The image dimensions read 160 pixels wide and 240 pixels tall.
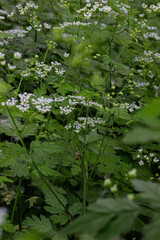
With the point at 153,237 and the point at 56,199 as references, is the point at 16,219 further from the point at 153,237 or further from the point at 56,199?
the point at 153,237

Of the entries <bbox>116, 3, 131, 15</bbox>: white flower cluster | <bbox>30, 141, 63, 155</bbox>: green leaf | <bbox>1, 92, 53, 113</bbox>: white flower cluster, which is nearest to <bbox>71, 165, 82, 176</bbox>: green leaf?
<bbox>30, 141, 63, 155</bbox>: green leaf

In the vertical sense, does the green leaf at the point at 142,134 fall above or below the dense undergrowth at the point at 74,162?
above

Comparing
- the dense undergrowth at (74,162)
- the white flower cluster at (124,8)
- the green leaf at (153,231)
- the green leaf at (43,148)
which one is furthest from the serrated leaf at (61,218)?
the white flower cluster at (124,8)

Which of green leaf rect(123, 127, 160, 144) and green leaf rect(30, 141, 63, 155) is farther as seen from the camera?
green leaf rect(30, 141, 63, 155)

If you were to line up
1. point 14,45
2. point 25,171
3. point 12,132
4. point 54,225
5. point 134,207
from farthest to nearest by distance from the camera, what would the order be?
point 14,45
point 54,225
point 12,132
point 25,171
point 134,207

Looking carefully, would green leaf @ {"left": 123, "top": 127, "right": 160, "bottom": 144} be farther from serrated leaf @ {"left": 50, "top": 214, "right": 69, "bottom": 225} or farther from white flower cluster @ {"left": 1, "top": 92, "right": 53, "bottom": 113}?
serrated leaf @ {"left": 50, "top": 214, "right": 69, "bottom": 225}

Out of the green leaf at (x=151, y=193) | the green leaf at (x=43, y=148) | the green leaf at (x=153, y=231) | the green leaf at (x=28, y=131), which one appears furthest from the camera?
the green leaf at (x=28, y=131)

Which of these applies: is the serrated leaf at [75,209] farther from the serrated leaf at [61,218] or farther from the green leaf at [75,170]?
the green leaf at [75,170]

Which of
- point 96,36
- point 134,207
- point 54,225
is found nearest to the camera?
point 134,207

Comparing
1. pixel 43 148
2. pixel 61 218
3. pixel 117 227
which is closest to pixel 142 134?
pixel 117 227

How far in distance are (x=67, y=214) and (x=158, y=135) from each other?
1.29 metres

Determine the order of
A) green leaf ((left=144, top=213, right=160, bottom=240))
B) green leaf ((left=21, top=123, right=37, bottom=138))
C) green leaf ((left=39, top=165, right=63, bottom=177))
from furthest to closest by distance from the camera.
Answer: green leaf ((left=39, top=165, right=63, bottom=177)) < green leaf ((left=21, top=123, right=37, bottom=138)) < green leaf ((left=144, top=213, right=160, bottom=240))

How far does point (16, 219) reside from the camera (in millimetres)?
2240

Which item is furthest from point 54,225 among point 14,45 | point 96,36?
point 14,45
